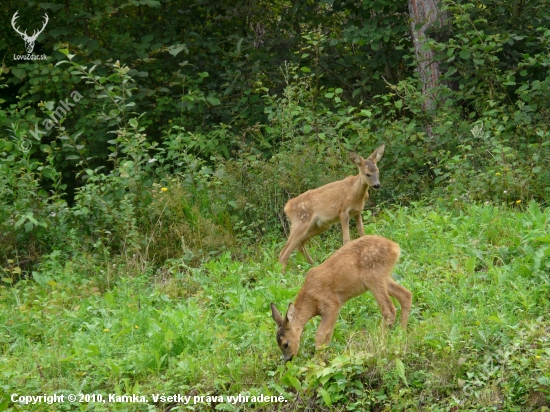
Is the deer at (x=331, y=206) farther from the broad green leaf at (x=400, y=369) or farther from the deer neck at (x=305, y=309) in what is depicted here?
the broad green leaf at (x=400, y=369)

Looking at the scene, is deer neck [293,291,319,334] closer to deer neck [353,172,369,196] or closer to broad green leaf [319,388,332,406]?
broad green leaf [319,388,332,406]

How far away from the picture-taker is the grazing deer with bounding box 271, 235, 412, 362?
6.99 meters

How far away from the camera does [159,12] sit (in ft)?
47.2

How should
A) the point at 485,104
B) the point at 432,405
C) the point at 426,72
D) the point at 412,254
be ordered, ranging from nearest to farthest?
the point at 432,405, the point at 412,254, the point at 485,104, the point at 426,72

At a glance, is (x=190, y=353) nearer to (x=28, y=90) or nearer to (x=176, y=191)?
(x=176, y=191)

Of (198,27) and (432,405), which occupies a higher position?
(198,27)

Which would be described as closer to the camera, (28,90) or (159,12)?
(28,90)

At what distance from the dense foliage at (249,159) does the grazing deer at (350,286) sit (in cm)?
40

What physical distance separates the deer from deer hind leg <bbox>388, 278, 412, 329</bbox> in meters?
2.49

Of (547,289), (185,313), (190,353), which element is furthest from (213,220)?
(547,289)

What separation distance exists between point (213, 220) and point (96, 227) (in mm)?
1398

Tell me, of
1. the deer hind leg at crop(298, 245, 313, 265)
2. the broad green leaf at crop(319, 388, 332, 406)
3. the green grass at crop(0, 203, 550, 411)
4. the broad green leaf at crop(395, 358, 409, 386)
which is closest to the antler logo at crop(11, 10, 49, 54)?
the green grass at crop(0, 203, 550, 411)

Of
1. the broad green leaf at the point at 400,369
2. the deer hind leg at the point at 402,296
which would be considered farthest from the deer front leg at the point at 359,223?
the broad green leaf at the point at 400,369

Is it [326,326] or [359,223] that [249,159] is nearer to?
[359,223]
